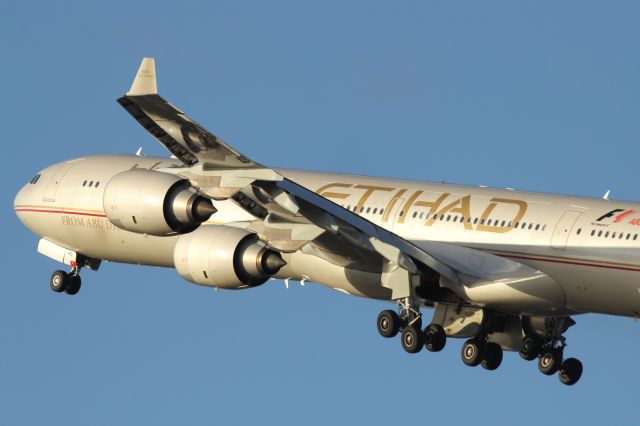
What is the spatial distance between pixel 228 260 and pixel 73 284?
1155cm

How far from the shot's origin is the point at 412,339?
45.6 meters

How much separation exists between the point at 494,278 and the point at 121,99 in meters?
10.7

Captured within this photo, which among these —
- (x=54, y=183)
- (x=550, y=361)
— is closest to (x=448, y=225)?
(x=550, y=361)

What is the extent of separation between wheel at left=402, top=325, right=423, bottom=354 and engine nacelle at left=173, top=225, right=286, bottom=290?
349 centimetres

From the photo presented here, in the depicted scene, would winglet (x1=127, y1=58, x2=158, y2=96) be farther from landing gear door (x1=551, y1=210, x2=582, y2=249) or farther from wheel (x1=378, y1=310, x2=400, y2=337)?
landing gear door (x1=551, y1=210, x2=582, y2=249)

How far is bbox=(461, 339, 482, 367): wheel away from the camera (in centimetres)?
4891

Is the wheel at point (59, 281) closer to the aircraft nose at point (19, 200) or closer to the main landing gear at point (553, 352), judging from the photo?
the aircraft nose at point (19, 200)

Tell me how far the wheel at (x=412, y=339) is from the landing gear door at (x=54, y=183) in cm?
1302

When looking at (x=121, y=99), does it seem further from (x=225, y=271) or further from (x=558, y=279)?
(x=558, y=279)

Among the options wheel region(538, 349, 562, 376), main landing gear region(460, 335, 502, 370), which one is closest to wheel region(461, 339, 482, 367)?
main landing gear region(460, 335, 502, 370)

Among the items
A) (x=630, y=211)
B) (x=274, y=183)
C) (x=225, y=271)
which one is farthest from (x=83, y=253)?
(x=630, y=211)

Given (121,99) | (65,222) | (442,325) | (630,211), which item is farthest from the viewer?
(65,222)

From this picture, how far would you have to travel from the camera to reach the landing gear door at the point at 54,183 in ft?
177

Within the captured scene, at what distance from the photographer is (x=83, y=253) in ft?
178
